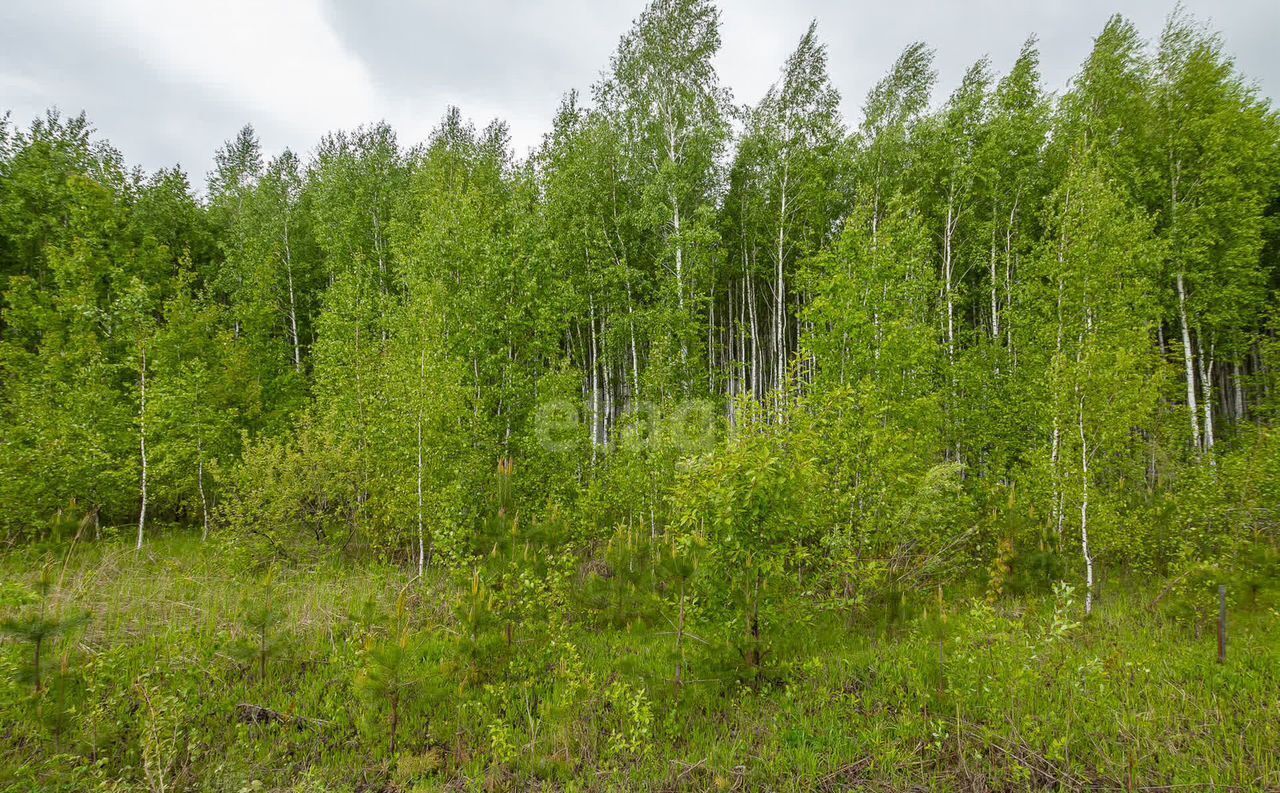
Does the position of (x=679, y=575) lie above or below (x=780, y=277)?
below

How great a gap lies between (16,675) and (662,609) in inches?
255

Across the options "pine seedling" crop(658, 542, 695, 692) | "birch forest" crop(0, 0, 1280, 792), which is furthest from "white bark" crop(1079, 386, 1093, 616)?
"pine seedling" crop(658, 542, 695, 692)

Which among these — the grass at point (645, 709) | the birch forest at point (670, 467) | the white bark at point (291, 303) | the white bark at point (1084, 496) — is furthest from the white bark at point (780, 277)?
the white bark at point (291, 303)

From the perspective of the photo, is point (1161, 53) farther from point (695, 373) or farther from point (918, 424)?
point (695, 373)

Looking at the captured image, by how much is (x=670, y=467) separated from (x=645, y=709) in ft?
20.4

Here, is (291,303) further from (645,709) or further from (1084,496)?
(1084,496)

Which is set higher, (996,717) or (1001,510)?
(1001,510)

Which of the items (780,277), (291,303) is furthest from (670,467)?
(291,303)

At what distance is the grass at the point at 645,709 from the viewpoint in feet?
13.9

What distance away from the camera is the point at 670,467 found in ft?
34.5

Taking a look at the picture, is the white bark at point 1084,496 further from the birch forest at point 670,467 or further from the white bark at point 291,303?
the white bark at point 291,303

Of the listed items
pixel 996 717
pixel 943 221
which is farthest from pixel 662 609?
pixel 943 221

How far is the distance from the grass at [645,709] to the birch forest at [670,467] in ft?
0.18

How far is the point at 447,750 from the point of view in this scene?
193 inches
